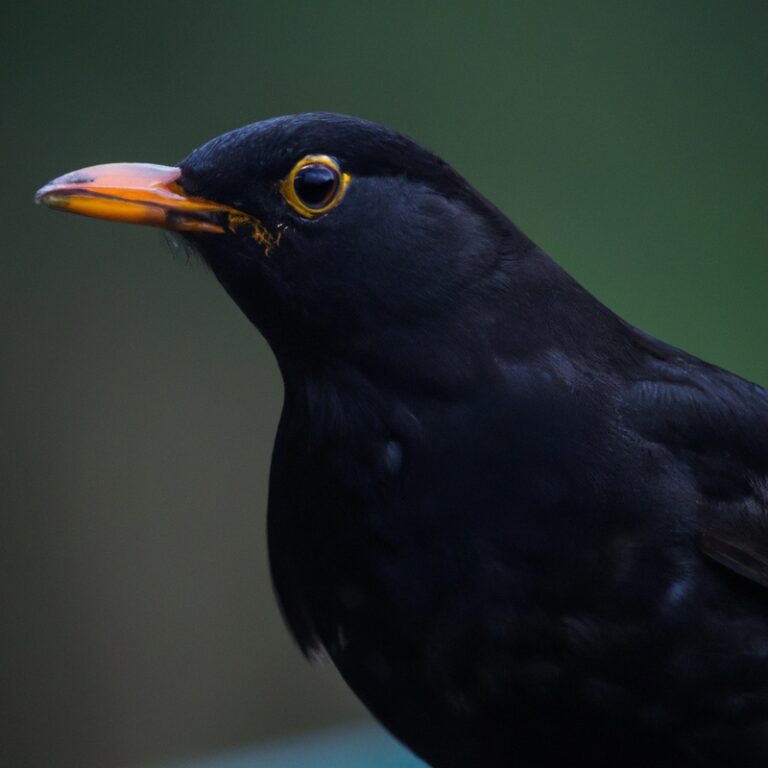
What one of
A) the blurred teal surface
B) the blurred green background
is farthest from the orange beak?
the blurred green background

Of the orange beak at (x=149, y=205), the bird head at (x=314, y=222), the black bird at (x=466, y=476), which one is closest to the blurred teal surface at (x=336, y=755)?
the black bird at (x=466, y=476)

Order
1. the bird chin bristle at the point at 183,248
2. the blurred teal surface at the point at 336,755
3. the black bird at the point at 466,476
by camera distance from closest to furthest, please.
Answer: the black bird at the point at 466,476 < the bird chin bristle at the point at 183,248 < the blurred teal surface at the point at 336,755

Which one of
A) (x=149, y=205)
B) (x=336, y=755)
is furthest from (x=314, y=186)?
(x=336, y=755)

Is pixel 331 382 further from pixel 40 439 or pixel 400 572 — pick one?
pixel 40 439

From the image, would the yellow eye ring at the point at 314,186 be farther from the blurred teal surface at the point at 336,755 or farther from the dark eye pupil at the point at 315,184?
the blurred teal surface at the point at 336,755

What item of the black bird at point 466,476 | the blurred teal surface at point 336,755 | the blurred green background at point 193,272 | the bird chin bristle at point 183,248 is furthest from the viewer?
the blurred green background at point 193,272

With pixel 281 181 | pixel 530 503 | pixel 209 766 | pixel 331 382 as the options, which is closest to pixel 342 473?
pixel 331 382

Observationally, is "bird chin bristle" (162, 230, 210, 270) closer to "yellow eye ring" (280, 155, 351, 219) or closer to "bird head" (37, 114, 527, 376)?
"bird head" (37, 114, 527, 376)
